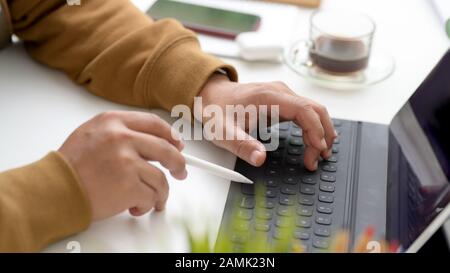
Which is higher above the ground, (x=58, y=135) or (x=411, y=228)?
(x=411, y=228)

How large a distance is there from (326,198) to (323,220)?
0.04 meters

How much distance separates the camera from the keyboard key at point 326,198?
0.65 meters

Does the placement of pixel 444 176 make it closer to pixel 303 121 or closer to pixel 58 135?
pixel 303 121

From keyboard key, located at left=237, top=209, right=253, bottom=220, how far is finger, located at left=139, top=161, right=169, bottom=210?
7cm

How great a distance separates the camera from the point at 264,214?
622 mm

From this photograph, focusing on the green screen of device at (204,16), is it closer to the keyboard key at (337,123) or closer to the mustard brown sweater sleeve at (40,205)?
the keyboard key at (337,123)

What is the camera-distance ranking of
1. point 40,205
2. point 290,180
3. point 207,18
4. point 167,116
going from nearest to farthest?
point 40,205 < point 290,180 < point 167,116 < point 207,18

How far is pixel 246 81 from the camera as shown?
0.85m

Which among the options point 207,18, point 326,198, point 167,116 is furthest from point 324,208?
point 207,18

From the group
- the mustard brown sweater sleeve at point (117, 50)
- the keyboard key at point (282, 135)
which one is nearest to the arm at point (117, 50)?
the mustard brown sweater sleeve at point (117, 50)

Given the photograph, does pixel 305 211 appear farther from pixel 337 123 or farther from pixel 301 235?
pixel 337 123

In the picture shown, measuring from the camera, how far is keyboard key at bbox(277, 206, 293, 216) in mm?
625
